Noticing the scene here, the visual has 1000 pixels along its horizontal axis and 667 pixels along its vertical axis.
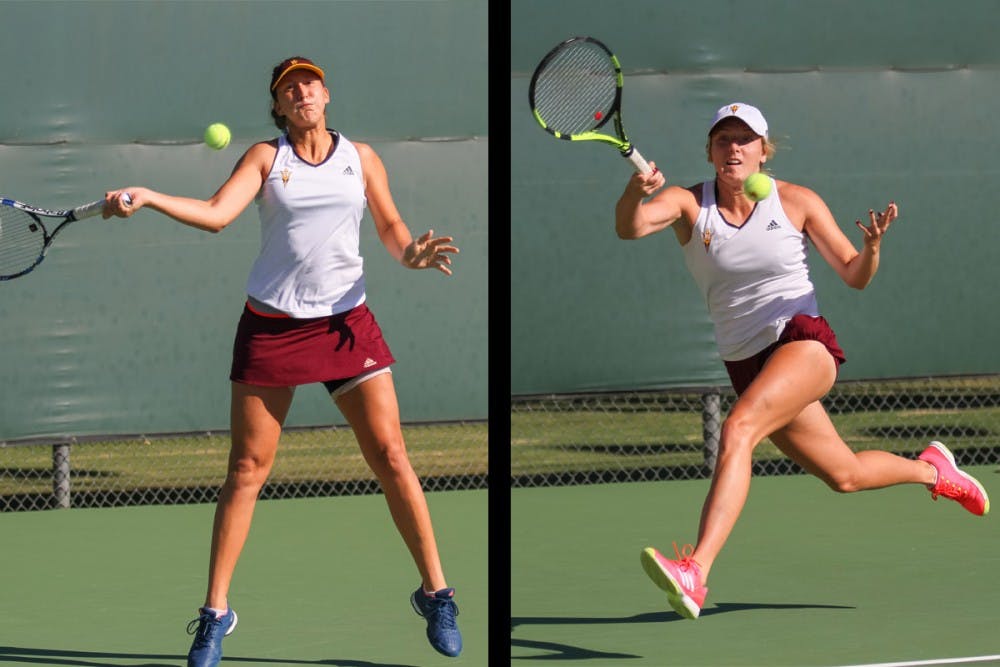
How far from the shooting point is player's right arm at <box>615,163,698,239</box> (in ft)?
14.0

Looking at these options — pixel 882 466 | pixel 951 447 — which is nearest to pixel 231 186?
pixel 882 466

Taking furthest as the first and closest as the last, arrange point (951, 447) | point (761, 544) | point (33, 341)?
point (951, 447) → point (33, 341) → point (761, 544)

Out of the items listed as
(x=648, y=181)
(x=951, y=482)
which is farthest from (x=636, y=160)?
(x=951, y=482)

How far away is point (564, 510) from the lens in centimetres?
717

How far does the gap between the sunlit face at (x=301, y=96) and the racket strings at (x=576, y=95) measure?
0.54 meters

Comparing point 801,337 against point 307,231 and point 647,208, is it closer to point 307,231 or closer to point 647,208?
point 647,208

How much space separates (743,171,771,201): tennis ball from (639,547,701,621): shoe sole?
3.25ft

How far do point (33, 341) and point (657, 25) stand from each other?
2577 millimetres

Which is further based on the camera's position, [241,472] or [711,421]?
[711,421]

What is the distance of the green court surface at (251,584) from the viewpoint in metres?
4.96

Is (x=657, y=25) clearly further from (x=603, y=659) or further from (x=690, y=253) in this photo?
(x=603, y=659)

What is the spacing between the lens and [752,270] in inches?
192

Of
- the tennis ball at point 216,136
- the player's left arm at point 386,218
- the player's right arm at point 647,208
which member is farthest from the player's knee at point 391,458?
the tennis ball at point 216,136

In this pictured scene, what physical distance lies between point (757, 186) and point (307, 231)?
1.12 m
